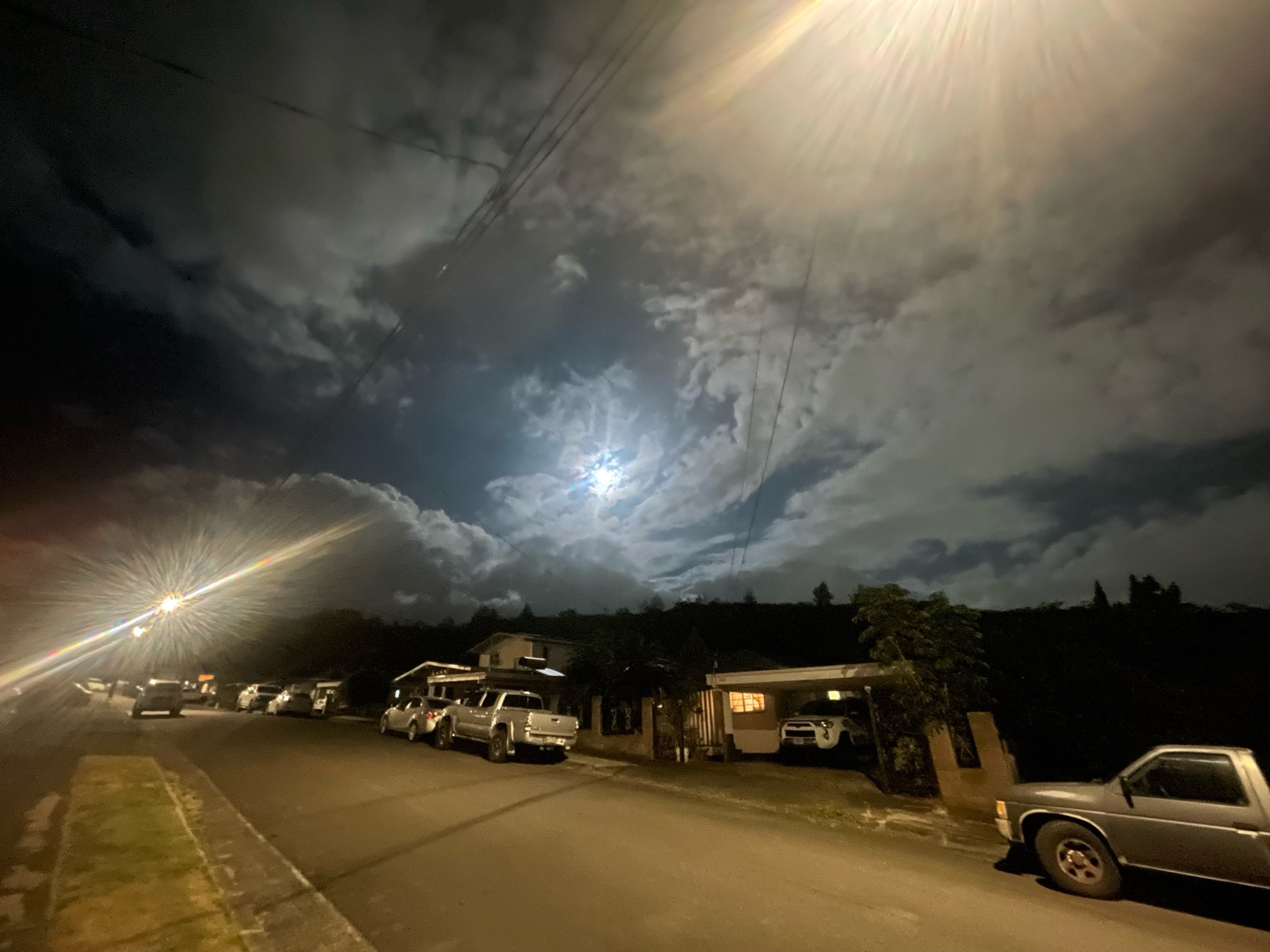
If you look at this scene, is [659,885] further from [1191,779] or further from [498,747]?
[498,747]

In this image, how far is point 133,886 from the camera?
5.18 metres

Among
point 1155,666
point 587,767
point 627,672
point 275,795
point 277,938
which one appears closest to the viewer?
point 277,938

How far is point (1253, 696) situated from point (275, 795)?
16585 mm

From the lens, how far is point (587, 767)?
1477 centimetres

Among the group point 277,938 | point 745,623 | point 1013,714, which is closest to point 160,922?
point 277,938

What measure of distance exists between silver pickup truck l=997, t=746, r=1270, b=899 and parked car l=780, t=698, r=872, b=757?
34.2 ft

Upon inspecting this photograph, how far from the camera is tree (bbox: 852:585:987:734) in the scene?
37.3 feet

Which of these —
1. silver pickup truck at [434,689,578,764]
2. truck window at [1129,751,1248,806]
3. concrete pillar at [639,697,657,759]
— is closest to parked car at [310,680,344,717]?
silver pickup truck at [434,689,578,764]

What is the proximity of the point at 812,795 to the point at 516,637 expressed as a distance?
27.1m

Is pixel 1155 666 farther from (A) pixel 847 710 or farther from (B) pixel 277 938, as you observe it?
(B) pixel 277 938

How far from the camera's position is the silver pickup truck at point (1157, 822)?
17.1 ft

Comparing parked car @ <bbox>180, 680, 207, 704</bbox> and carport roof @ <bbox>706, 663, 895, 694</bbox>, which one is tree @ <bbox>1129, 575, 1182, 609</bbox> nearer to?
carport roof @ <bbox>706, 663, 895, 694</bbox>

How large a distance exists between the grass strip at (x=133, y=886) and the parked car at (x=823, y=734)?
1444 centimetres

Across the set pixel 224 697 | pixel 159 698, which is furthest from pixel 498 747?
pixel 224 697
